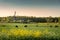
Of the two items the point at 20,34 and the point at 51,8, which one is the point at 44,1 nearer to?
the point at 51,8

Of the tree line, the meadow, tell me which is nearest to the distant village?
the tree line

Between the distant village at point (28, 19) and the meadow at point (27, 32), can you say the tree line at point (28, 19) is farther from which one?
the meadow at point (27, 32)

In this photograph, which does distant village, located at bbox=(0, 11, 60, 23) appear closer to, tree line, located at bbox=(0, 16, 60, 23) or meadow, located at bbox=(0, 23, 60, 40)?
tree line, located at bbox=(0, 16, 60, 23)

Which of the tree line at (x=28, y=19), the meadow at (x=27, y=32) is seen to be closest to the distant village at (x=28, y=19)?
the tree line at (x=28, y=19)

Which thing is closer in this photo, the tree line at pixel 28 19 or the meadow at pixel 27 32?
the meadow at pixel 27 32

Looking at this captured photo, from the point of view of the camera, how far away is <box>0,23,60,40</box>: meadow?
5668 millimetres

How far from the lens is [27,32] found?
5.98 metres

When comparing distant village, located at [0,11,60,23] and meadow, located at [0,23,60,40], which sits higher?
distant village, located at [0,11,60,23]

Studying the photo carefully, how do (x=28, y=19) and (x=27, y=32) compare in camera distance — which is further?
(x=28, y=19)

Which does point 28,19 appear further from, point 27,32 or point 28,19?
point 27,32

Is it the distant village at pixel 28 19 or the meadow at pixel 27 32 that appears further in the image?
the distant village at pixel 28 19

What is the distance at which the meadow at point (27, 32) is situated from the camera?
18.6ft

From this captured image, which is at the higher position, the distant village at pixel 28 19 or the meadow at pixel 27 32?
the distant village at pixel 28 19

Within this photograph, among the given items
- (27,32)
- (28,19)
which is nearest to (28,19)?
(28,19)
